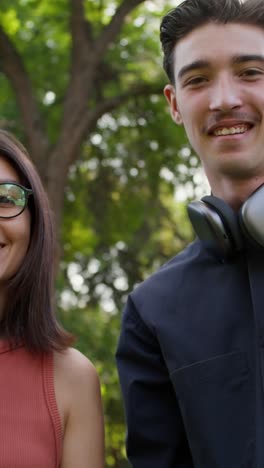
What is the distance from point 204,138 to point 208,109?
3.6 inches

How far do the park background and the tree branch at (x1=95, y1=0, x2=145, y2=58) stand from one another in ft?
0.04

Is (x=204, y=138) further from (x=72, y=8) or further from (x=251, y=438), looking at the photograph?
(x=72, y=8)

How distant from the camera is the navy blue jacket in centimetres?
260

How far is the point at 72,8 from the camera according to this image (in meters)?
10.9

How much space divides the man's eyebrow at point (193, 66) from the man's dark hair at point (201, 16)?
15 centimetres

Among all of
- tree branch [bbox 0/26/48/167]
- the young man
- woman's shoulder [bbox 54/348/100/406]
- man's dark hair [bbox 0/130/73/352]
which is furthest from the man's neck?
tree branch [bbox 0/26/48/167]

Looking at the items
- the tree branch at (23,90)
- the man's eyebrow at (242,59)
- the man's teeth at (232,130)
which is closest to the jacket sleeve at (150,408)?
the man's teeth at (232,130)

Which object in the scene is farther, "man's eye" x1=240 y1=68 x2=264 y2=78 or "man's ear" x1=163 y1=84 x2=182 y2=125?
"man's ear" x1=163 y1=84 x2=182 y2=125

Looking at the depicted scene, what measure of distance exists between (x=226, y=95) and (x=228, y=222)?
391 mm

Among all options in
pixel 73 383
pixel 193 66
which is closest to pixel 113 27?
pixel 193 66

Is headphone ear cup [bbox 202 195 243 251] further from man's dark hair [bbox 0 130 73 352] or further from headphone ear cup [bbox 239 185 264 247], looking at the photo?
man's dark hair [bbox 0 130 73 352]

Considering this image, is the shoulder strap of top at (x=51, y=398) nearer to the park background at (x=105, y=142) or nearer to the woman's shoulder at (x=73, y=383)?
the woman's shoulder at (x=73, y=383)

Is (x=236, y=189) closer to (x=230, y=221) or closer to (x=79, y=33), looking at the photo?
(x=230, y=221)

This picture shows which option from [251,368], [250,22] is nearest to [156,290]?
[251,368]
